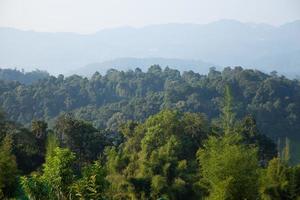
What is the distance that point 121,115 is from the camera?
51562 millimetres

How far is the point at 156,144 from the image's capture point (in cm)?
2533

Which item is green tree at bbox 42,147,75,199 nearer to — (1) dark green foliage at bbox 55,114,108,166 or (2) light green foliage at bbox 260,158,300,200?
(2) light green foliage at bbox 260,158,300,200

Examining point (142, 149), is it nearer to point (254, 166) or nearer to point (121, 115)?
point (254, 166)

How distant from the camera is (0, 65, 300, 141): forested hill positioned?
52.1 metres

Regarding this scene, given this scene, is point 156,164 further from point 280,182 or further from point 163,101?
point 163,101

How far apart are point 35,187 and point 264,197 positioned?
987cm

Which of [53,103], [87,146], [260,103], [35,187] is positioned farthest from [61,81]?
[35,187]

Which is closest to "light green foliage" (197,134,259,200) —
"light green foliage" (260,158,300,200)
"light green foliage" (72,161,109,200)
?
"light green foliage" (260,158,300,200)

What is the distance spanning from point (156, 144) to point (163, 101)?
31047mm

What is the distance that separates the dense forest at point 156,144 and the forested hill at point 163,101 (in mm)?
122

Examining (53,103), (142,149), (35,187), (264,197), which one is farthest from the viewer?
(53,103)

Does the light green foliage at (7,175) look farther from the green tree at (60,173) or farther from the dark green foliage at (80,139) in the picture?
the dark green foliage at (80,139)

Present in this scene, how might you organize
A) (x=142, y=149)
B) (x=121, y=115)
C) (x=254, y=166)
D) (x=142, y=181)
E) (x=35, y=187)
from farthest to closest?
1. (x=121, y=115)
2. (x=142, y=149)
3. (x=142, y=181)
4. (x=254, y=166)
5. (x=35, y=187)

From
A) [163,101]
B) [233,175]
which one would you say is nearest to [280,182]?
A: [233,175]
